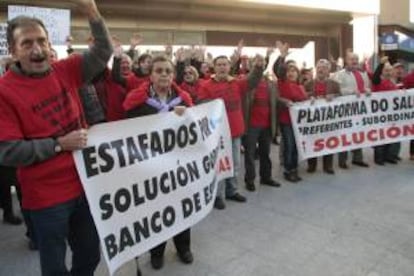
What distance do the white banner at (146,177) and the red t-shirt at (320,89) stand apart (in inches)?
138

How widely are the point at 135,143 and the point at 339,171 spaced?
4612 millimetres

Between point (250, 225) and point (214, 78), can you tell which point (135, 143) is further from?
point (214, 78)

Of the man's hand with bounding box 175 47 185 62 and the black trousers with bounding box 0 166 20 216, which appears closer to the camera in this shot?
the black trousers with bounding box 0 166 20 216

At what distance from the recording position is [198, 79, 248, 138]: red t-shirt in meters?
5.46

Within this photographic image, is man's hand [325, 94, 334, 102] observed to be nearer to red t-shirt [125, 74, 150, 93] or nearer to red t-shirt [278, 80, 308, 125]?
red t-shirt [278, 80, 308, 125]

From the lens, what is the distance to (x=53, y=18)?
6102mm

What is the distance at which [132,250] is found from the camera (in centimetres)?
314

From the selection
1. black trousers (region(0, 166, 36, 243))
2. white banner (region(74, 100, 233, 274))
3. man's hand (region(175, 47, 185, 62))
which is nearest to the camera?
white banner (region(74, 100, 233, 274))

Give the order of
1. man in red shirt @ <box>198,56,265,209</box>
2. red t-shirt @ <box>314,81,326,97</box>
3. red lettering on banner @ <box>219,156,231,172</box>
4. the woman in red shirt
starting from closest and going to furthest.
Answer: red lettering on banner @ <box>219,156,231,172</box> → man in red shirt @ <box>198,56,265,209</box> → the woman in red shirt → red t-shirt @ <box>314,81,326,97</box>

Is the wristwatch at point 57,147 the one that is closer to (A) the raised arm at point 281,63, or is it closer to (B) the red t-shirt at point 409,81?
(A) the raised arm at point 281,63

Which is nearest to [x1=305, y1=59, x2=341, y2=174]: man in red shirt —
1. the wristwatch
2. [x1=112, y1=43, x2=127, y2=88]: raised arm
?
[x1=112, y1=43, x2=127, y2=88]: raised arm

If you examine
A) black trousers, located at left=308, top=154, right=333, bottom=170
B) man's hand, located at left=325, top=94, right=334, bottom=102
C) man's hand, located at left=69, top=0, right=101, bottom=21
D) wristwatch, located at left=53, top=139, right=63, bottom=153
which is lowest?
black trousers, located at left=308, top=154, right=333, bottom=170

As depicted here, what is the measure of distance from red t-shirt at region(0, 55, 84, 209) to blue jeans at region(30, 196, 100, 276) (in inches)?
2.2

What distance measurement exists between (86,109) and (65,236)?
1.92m
